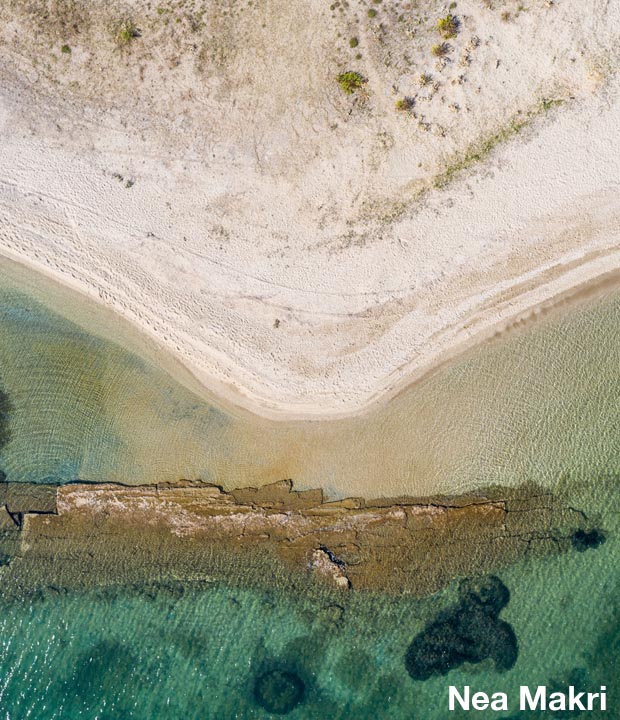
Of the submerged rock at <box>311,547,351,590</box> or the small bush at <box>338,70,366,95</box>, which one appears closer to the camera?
the small bush at <box>338,70,366,95</box>

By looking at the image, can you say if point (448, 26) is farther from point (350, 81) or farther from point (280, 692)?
point (280, 692)

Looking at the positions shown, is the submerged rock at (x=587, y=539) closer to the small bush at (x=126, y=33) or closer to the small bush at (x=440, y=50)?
the small bush at (x=440, y=50)

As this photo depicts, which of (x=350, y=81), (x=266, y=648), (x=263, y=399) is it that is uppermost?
(x=350, y=81)

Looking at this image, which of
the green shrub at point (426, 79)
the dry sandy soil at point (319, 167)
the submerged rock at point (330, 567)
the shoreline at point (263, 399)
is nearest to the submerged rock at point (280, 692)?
the submerged rock at point (330, 567)

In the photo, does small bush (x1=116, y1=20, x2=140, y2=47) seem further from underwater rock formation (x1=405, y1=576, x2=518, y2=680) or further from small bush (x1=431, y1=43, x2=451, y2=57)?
underwater rock formation (x1=405, y1=576, x2=518, y2=680)

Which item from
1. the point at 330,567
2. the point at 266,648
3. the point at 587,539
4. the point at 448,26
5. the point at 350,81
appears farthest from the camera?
the point at 266,648

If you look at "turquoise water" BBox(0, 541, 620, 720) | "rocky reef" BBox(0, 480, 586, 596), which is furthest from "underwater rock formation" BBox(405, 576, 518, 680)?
"rocky reef" BBox(0, 480, 586, 596)

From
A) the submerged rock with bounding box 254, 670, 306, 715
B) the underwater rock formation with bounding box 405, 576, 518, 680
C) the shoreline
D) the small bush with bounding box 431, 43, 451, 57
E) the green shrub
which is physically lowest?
the submerged rock with bounding box 254, 670, 306, 715

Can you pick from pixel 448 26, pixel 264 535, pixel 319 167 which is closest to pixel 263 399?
pixel 264 535
